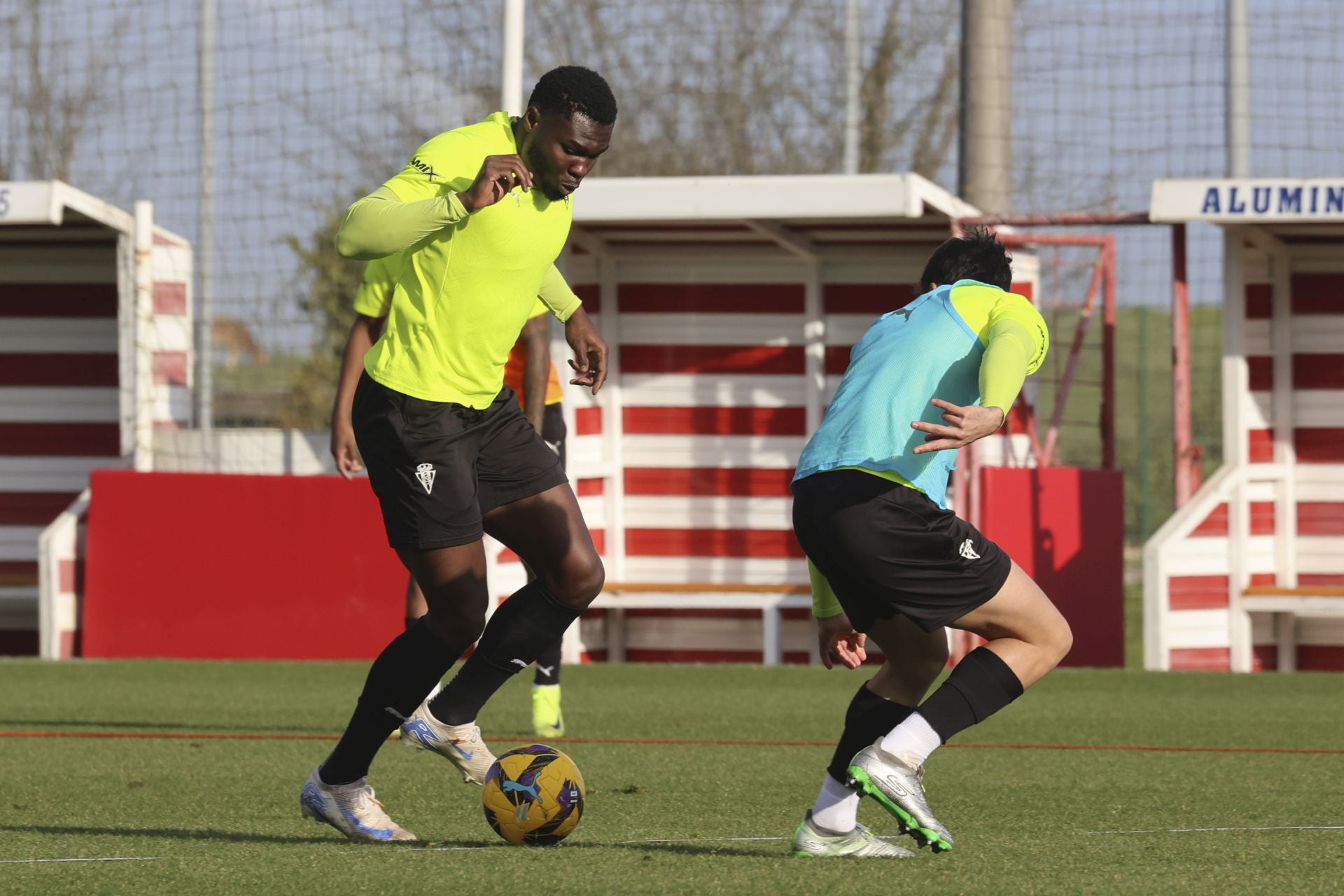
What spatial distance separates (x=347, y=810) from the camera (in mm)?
5145

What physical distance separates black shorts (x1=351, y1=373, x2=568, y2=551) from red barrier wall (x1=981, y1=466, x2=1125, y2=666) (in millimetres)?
6593

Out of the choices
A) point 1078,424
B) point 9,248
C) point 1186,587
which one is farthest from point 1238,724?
point 9,248

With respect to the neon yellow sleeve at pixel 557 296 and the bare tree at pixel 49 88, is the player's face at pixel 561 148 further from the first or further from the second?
the bare tree at pixel 49 88

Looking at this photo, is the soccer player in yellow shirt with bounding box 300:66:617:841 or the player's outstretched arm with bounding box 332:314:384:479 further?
the player's outstretched arm with bounding box 332:314:384:479

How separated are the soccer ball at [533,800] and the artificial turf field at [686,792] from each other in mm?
54

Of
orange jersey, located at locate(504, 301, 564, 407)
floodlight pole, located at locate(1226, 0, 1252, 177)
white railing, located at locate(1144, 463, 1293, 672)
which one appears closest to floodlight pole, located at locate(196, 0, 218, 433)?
orange jersey, located at locate(504, 301, 564, 407)

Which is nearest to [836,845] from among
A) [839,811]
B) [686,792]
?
[839,811]

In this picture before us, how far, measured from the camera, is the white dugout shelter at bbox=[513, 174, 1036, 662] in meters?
12.6

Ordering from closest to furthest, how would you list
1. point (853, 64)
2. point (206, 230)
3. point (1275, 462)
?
point (1275, 462)
point (853, 64)
point (206, 230)

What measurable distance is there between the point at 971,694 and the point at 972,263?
3.37 ft

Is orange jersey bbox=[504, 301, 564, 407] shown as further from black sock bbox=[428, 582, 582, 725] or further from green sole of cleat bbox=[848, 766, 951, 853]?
green sole of cleat bbox=[848, 766, 951, 853]

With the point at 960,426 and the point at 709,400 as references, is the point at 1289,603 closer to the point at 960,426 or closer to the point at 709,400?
the point at 709,400

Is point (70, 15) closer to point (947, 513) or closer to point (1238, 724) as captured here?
point (1238, 724)

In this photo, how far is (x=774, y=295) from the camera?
504 inches
